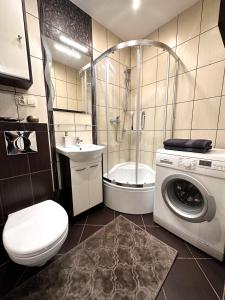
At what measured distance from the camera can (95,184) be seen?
1716 mm

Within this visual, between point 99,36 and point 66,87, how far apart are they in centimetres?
93

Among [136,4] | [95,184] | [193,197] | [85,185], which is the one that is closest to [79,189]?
[85,185]

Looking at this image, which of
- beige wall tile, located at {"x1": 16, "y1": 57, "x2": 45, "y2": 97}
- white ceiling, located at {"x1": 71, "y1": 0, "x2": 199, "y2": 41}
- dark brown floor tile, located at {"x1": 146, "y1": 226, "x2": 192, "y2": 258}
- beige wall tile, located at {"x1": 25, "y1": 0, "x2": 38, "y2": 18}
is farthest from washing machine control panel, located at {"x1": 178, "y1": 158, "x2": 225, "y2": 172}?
beige wall tile, located at {"x1": 25, "y1": 0, "x2": 38, "y2": 18}

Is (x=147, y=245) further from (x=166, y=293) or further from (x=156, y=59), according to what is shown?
(x=156, y=59)

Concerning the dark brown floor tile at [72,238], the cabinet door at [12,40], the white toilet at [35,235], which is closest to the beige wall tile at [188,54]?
the cabinet door at [12,40]

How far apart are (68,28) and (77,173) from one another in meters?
1.67

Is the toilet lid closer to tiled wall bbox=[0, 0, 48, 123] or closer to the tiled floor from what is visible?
the tiled floor

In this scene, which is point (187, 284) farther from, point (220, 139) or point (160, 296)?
point (220, 139)

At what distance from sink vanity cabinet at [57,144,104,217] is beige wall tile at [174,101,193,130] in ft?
3.73

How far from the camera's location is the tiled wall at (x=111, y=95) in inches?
73.5

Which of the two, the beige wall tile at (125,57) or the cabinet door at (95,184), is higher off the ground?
the beige wall tile at (125,57)

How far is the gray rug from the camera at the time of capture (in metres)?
0.91

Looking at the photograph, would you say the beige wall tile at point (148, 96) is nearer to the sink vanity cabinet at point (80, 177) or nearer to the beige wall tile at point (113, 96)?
the beige wall tile at point (113, 96)

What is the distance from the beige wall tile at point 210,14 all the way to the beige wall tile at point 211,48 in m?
0.06
